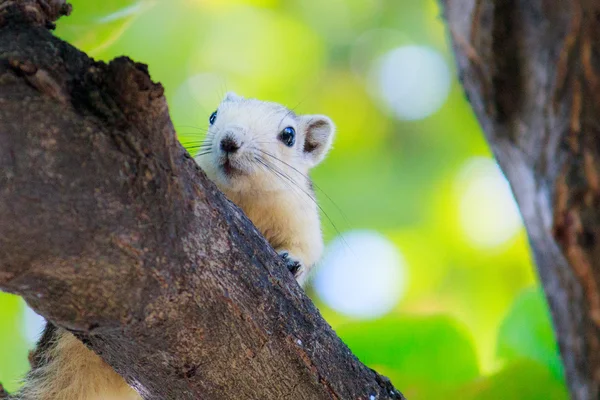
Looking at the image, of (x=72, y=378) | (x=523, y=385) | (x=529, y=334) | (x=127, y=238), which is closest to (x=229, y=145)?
(x=72, y=378)

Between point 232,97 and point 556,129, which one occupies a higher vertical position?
point 232,97

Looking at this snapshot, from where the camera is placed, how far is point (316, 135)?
16.4ft

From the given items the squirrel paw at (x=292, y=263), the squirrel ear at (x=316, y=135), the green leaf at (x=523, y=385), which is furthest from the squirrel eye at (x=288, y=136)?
the green leaf at (x=523, y=385)

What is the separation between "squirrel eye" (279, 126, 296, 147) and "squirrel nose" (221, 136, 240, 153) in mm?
630

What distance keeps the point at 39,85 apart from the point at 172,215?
1.51ft

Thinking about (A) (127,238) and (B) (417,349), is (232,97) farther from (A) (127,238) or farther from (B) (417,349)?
(A) (127,238)

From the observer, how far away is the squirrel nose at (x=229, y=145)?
148 inches

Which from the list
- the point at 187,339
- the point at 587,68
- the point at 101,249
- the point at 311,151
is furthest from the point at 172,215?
the point at 311,151

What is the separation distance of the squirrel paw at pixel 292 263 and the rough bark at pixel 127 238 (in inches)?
44.1

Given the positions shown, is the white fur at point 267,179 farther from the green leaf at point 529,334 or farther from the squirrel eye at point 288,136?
the green leaf at point 529,334

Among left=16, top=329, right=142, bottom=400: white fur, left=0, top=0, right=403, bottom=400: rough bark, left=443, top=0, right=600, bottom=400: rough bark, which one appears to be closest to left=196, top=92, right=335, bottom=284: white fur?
left=16, top=329, right=142, bottom=400: white fur

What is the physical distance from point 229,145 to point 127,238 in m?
1.87

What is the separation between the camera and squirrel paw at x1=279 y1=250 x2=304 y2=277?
353 centimetres

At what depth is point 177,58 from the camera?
17.0 feet
